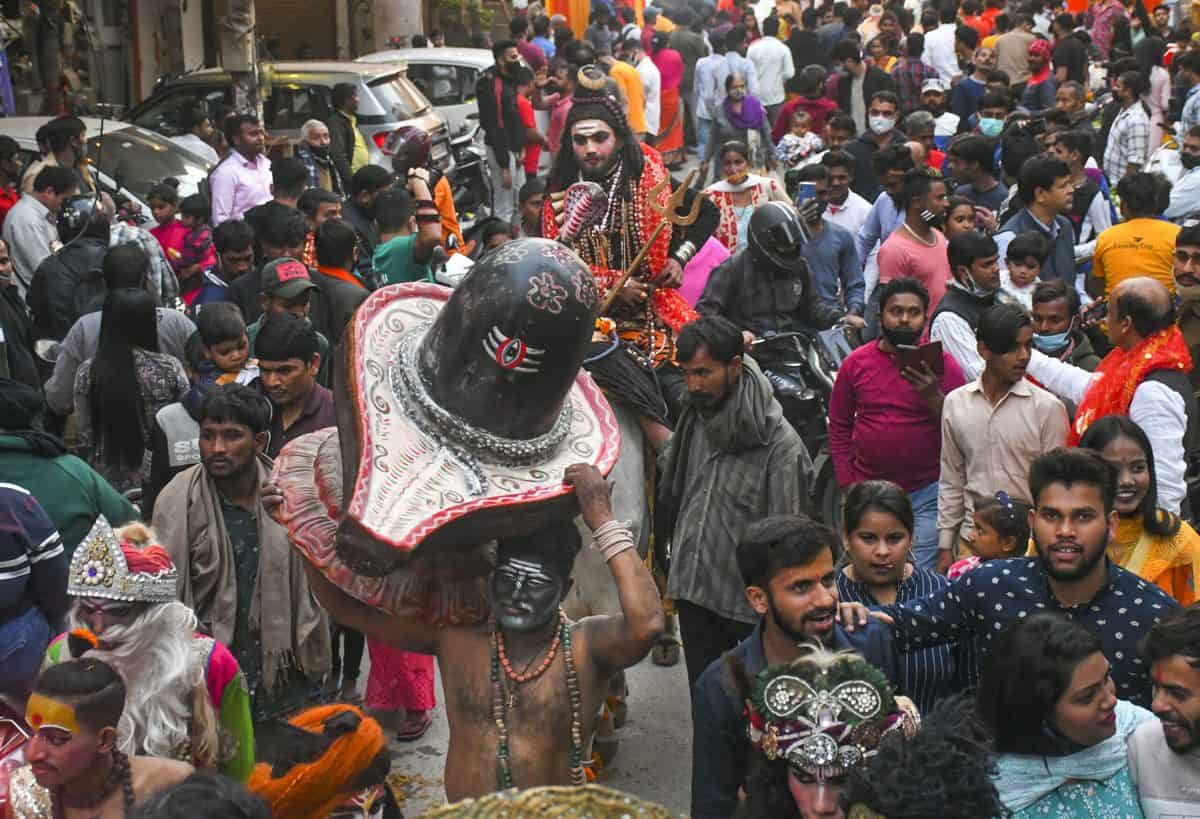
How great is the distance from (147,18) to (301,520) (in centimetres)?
1758

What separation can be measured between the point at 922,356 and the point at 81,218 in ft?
18.1

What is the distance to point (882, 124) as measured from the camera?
1266cm

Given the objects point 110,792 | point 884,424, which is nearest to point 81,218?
point 884,424

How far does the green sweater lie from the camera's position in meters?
5.30

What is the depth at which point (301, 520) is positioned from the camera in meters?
4.13

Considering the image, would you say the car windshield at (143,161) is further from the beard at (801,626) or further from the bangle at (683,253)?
the beard at (801,626)

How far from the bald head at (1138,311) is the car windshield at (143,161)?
28.9 ft

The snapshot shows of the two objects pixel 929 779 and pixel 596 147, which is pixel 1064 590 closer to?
pixel 929 779

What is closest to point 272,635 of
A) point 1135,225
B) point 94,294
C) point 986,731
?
point 986,731

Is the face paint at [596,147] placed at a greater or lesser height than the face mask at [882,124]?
A: greater

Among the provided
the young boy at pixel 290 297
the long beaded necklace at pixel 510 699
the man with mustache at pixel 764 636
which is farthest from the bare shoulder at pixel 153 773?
the young boy at pixel 290 297

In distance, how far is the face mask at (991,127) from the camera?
1335cm

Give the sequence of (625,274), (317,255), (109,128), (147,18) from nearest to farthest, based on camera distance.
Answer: (625,274)
(317,255)
(109,128)
(147,18)

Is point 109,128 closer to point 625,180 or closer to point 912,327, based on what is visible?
point 625,180
